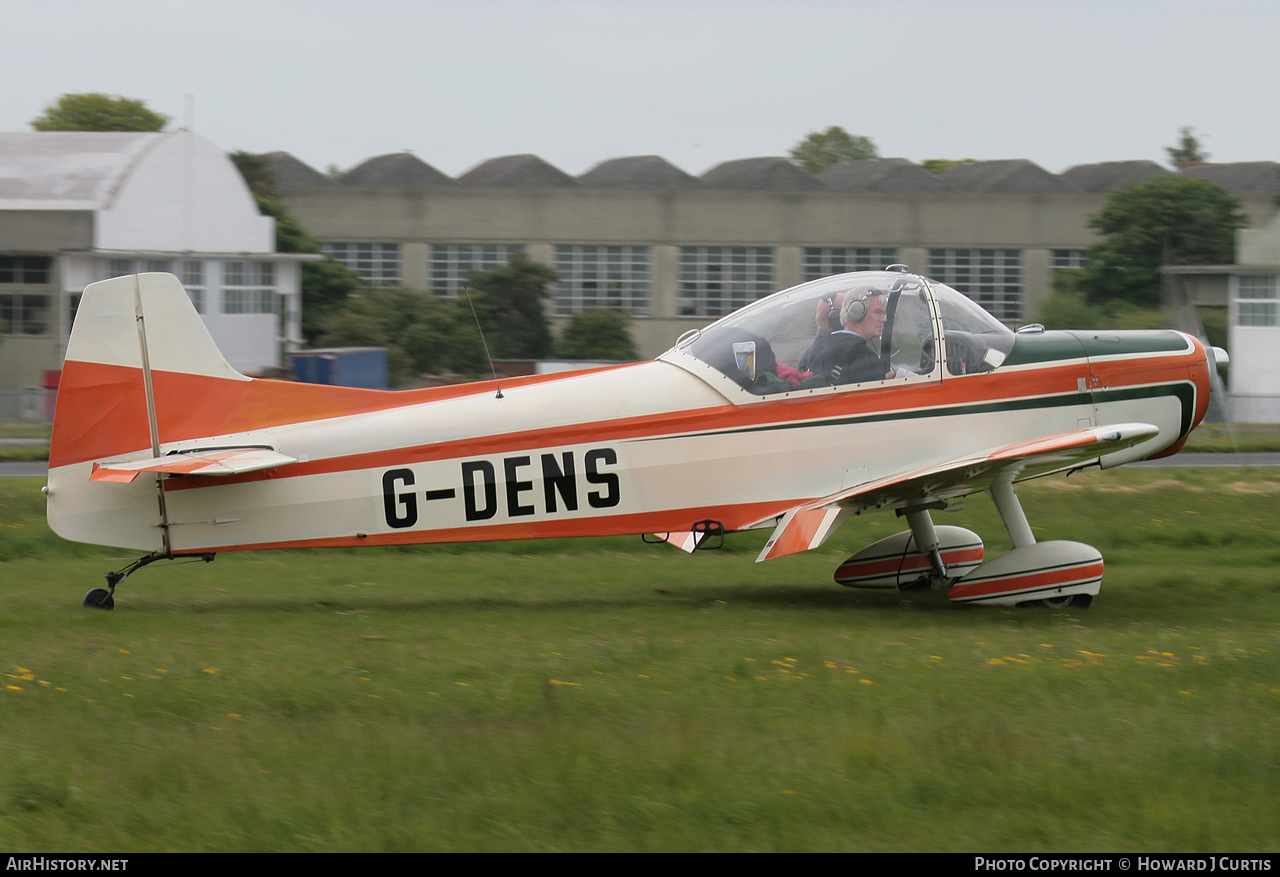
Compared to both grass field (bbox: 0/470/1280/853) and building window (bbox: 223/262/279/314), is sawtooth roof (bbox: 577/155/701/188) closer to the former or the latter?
building window (bbox: 223/262/279/314)

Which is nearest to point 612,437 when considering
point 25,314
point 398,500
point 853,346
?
point 398,500

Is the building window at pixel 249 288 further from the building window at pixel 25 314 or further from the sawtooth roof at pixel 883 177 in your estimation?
the sawtooth roof at pixel 883 177

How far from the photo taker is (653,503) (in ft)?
30.9

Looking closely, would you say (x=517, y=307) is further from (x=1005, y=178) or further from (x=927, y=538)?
(x=927, y=538)

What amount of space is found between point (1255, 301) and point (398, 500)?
46300mm

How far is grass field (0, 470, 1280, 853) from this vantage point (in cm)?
474

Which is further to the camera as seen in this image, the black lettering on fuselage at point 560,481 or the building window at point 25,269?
the building window at point 25,269

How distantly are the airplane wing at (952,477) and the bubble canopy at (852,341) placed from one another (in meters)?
0.81

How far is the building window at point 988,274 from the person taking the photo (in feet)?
195

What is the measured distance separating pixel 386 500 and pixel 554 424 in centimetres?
142

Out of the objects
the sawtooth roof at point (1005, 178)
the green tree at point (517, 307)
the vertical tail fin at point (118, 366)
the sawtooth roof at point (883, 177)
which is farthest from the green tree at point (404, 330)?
the sawtooth roof at point (1005, 178)

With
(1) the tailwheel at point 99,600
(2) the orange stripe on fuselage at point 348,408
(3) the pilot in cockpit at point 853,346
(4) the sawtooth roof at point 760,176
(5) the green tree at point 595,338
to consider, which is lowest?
(1) the tailwheel at point 99,600

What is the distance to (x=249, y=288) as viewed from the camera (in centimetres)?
4356

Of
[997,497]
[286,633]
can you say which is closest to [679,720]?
[286,633]
